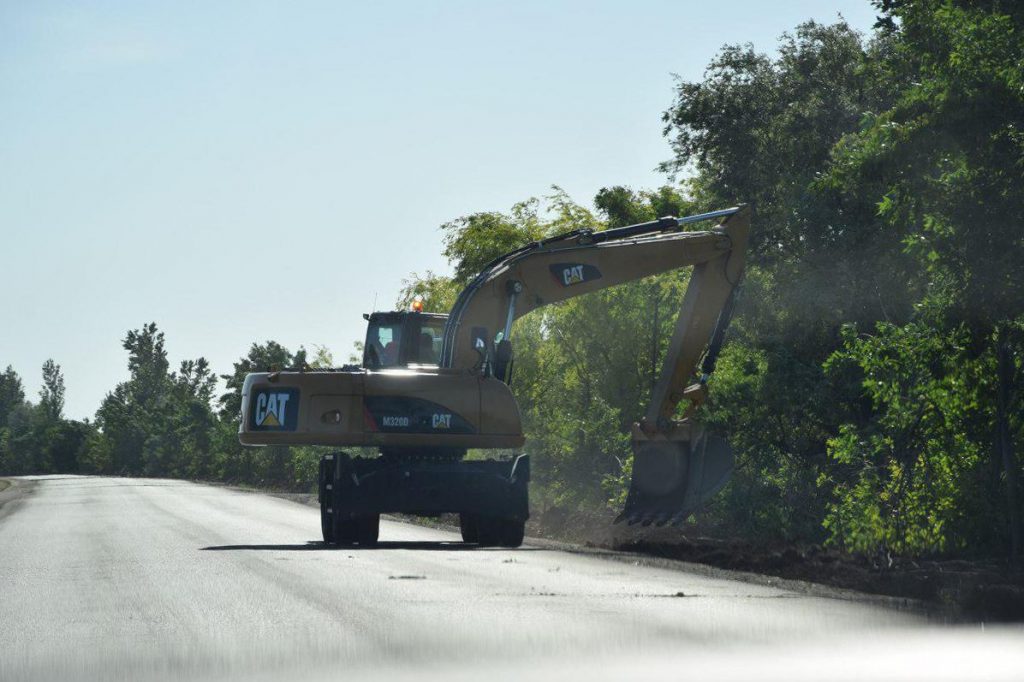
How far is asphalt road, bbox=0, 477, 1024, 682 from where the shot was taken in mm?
8531

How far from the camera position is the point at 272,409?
67.8ft

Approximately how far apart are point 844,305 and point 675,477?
26.1 ft

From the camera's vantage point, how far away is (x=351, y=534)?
2131cm

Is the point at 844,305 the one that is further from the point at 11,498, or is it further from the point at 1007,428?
the point at 11,498

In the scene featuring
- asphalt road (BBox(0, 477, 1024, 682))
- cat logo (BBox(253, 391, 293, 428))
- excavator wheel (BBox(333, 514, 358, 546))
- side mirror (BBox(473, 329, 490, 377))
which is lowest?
asphalt road (BBox(0, 477, 1024, 682))

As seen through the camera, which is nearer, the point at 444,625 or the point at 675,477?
the point at 444,625

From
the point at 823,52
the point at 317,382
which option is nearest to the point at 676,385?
the point at 317,382

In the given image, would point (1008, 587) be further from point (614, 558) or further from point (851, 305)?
point (851, 305)

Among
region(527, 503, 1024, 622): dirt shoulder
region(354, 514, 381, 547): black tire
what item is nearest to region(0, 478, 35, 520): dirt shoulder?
region(354, 514, 381, 547): black tire

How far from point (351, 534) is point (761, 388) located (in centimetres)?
795

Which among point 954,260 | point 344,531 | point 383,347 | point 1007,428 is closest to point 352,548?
point 344,531

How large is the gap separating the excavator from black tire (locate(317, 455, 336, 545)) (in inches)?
1.8

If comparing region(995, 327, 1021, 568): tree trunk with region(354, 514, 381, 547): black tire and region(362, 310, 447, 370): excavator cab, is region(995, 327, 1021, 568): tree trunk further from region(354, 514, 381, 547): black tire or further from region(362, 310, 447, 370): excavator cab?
region(362, 310, 447, 370): excavator cab

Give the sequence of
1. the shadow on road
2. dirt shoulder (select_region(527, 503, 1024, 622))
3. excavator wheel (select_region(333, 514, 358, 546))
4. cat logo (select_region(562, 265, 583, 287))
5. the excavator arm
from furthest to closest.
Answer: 1. cat logo (select_region(562, 265, 583, 287))
2. excavator wheel (select_region(333, 514, 358, 546))
3. the excavator arm
4. the shadow on road
5. dirt shoulder (select_region(527, 503, 1024, 622))
